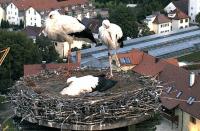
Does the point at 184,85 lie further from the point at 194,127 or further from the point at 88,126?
the point at 88,126

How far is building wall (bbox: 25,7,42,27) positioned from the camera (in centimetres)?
5872

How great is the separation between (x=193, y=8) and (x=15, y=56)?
95.4 ft

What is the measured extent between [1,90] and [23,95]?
26688 millimetres

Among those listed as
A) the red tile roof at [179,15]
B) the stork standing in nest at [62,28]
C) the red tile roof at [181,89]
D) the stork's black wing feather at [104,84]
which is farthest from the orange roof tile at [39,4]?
the stork's black wing feather at [104,84]

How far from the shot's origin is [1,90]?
120 feet

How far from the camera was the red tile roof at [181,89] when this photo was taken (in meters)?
24.1

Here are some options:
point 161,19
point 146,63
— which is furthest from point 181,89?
point 161,19

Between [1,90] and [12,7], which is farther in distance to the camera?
[12,7]

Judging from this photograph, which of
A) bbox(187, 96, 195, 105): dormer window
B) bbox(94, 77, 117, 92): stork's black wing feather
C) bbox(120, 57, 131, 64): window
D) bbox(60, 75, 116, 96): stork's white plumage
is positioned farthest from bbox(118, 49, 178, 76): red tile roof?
bbox(60, 75, 116, 96): stork's white plumage

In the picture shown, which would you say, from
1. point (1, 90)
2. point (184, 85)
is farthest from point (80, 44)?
point (184, 85)

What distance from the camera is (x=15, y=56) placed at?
38.2 m

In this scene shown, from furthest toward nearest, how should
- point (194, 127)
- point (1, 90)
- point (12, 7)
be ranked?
1. point (12, 7)
2. point (1, 90)
3. point (194, 127)

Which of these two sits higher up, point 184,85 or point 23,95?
point 23,95

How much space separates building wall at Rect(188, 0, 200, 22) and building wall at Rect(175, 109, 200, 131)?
125ft
